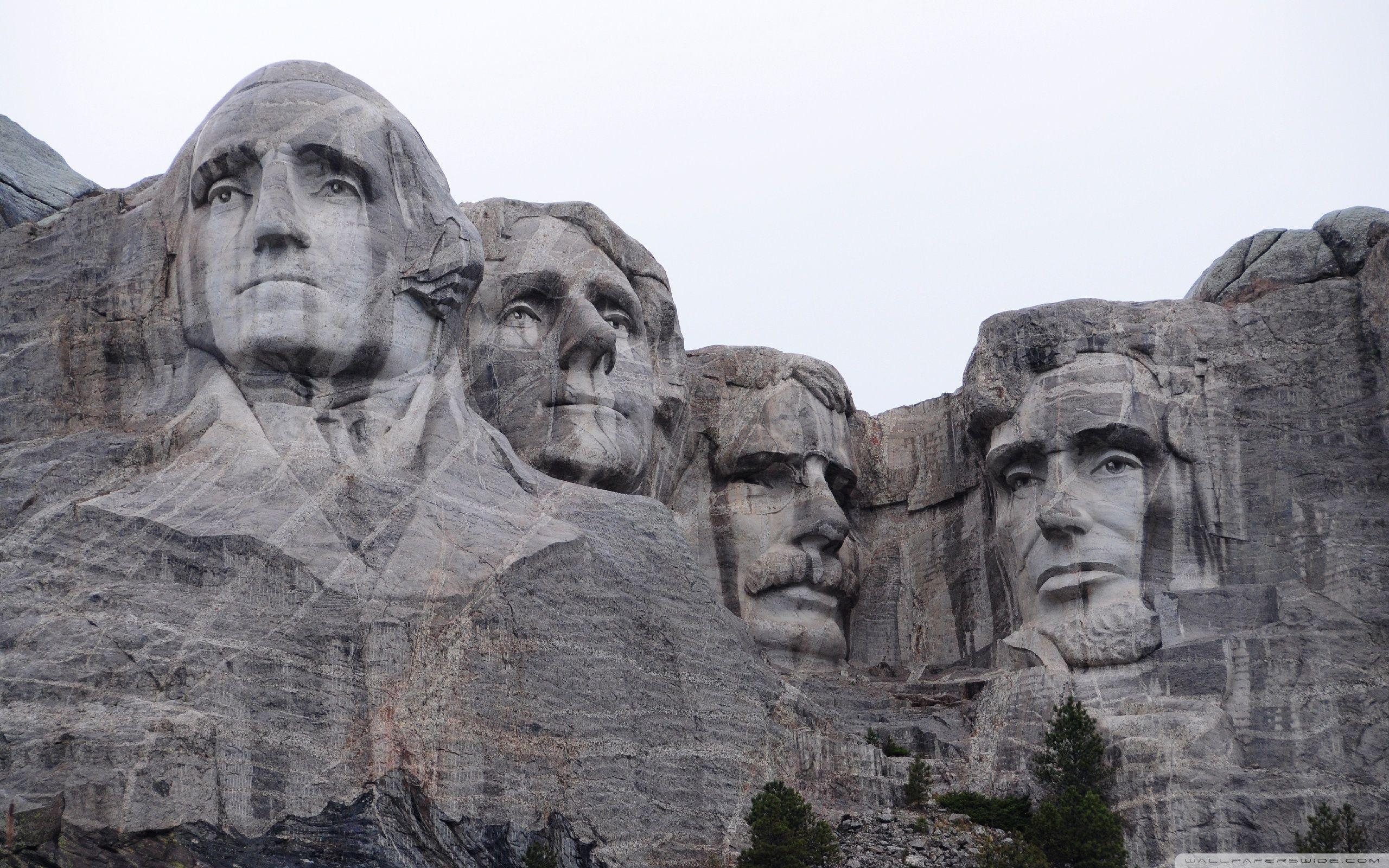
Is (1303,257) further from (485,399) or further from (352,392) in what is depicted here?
(352,392)

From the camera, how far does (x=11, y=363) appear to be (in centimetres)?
1617

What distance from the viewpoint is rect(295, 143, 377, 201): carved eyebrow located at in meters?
15.8

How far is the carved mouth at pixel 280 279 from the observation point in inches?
610

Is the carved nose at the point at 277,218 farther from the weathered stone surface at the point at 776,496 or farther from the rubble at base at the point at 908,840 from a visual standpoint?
the rubble at base at the point at 908,840

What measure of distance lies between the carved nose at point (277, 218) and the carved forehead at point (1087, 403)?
5.47 metres

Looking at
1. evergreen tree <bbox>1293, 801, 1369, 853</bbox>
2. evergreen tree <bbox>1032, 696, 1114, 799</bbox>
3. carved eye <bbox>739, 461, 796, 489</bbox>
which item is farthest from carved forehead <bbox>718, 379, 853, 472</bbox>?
evergreen tree <bbox>1293, 801, 1369, 853</bbox>

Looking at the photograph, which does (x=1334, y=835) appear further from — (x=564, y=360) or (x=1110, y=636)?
(x=564, y=360)

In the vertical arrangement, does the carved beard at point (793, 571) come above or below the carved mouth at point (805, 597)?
above

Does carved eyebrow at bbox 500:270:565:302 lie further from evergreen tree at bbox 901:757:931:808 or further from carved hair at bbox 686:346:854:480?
evergreen tree at bbox 901:757:931:808

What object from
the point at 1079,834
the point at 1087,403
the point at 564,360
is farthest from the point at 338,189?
the point at 1079,834

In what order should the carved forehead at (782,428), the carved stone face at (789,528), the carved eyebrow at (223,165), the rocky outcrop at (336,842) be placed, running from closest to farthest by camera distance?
the rocky outcrop at (336,842) < the carved eyebrow at (223,165) < the carved stone face at (789,528) < the carved forehead at (782,428)

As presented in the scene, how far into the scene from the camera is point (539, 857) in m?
14.1

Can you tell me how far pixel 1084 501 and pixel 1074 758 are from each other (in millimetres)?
2126

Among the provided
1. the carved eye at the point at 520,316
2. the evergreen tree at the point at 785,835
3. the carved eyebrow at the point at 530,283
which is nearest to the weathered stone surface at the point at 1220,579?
the evergreen tree at the point at 785,835
